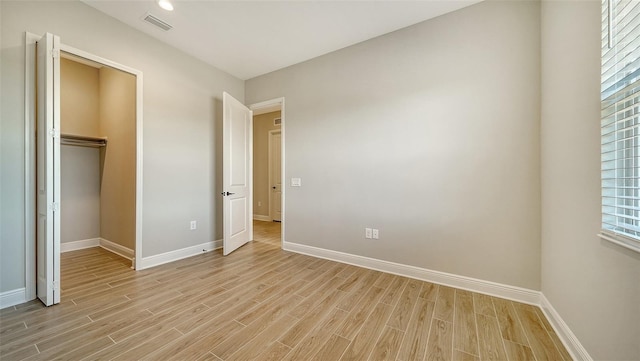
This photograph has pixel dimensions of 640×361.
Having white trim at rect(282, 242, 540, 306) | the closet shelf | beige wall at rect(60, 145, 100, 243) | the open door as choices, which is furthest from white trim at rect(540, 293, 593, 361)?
beige wall at rect(60, 145, 100, 243)

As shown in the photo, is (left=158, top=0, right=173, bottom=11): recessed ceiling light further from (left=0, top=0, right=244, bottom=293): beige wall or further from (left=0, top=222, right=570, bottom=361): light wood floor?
(left=0, top=222, right=570, bottom=361): light wood floor

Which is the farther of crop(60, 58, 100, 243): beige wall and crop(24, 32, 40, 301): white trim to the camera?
crop(60, 58, 100, 243): beige wall

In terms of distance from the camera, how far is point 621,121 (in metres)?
1.12

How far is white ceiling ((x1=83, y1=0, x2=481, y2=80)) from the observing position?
2.32 meters

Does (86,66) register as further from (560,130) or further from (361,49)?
(560,130)

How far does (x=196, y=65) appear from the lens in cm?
337

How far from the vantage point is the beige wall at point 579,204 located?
3.68 ft

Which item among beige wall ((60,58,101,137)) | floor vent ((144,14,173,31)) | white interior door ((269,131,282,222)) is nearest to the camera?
floor vent ((144,14,173,31))

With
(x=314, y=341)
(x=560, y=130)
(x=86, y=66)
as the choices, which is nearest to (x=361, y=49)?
(x=560, y=130)

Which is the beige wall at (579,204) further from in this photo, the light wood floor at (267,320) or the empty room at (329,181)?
the light wood floor at (267,320)

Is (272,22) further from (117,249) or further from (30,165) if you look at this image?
(117,249)

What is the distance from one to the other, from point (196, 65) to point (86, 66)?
1.80 m

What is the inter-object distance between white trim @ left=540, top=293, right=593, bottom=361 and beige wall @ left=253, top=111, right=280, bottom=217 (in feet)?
17.8

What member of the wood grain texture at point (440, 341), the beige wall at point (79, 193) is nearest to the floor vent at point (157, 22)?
the beige wall at point (79, 193)
